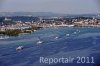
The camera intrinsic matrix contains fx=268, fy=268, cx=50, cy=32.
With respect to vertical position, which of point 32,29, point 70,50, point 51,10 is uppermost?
point 51,10

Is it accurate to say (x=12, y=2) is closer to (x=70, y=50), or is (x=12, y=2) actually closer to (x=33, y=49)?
(x=33, y=49)

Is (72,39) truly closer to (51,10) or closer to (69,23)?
(69,23)

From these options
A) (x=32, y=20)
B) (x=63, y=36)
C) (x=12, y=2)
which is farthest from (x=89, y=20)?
(x=12, y=2)

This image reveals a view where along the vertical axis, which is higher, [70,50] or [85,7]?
[85,7]

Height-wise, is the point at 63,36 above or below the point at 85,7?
below

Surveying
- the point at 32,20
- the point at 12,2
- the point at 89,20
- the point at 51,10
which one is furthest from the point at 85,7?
the point at 12,2

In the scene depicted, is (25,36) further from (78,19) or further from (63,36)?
(78,19)
